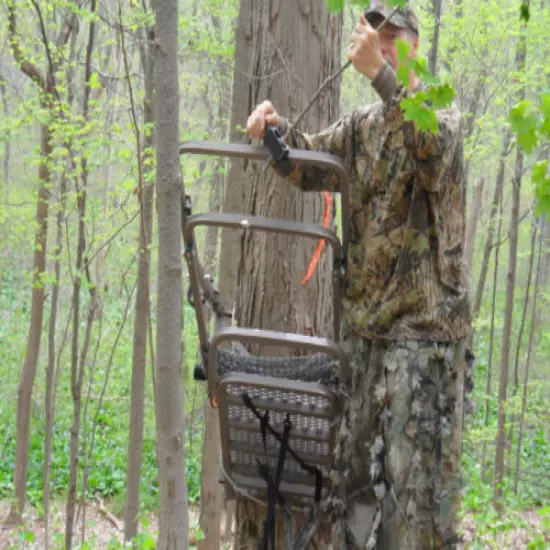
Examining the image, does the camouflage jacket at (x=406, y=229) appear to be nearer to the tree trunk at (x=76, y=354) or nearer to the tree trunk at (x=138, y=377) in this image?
the tree trunk at (x=76, y=354)

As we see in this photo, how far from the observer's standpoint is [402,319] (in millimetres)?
2455

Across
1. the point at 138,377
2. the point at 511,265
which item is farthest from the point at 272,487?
the point at 511,265

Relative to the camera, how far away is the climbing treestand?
7.95 ft

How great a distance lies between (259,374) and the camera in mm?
2643

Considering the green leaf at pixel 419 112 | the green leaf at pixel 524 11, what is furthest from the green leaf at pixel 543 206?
the green leaf at pixel 524 11

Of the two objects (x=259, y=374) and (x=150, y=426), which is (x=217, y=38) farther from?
(x=259, y=374)

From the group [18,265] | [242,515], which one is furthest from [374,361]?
[18,265]

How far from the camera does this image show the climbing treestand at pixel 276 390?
95.3 inches

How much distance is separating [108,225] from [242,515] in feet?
17.8

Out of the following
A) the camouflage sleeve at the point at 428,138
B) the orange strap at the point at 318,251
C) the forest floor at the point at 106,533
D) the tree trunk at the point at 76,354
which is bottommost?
the forest floor at the point at 106,533

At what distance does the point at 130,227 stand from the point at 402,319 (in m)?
11.6

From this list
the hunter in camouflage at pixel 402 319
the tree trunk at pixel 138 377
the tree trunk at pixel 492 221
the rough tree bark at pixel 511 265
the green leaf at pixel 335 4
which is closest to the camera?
the green leaf at pixel 335 4

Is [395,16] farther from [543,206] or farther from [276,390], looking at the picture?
[276,390]

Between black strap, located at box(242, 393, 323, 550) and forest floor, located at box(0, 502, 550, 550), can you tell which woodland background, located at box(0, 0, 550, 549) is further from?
black strap, located at box(242, 393, 323, 550)
